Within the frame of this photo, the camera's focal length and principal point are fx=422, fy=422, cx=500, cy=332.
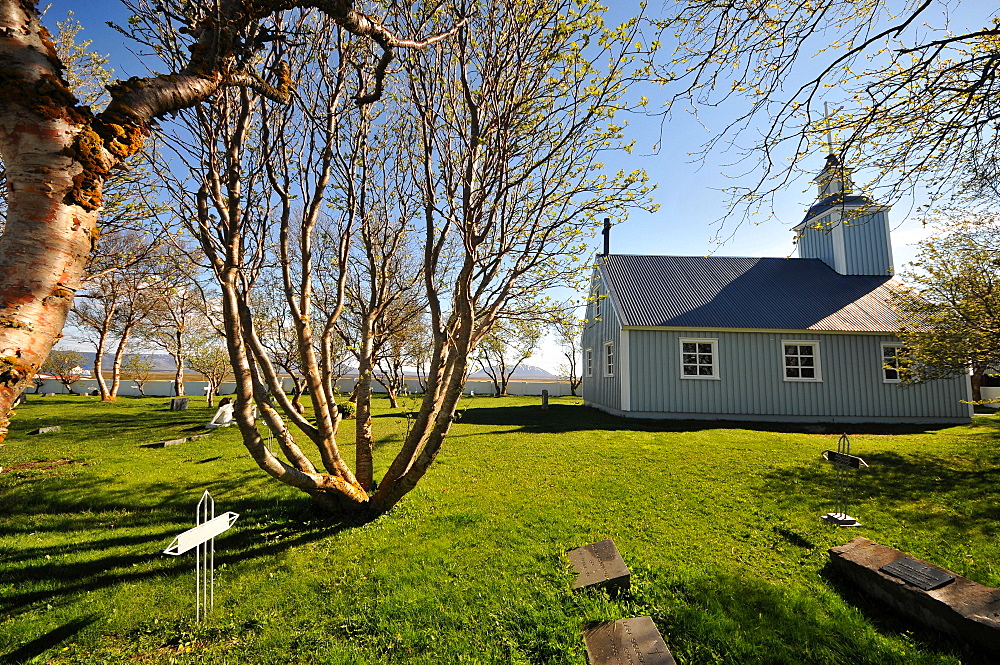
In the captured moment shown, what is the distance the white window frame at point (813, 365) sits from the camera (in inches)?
582

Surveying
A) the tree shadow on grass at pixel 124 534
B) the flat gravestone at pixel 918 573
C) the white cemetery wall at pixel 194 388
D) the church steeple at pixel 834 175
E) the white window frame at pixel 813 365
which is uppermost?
the church steeple at pixel 834 175

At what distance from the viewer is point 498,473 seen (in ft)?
27.0

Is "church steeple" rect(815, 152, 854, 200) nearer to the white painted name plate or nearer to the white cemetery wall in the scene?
the white painted name plate

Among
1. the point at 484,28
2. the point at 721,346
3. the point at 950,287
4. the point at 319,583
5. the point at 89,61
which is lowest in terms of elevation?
the point at 319,583

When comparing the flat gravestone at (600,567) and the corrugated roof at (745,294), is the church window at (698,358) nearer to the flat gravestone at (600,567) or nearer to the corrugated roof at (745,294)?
the corrugated roof at (745,294)

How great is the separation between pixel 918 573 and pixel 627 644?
→ 2781 mm

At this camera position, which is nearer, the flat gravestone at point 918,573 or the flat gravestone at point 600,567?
the flat gravestone at point 918,573

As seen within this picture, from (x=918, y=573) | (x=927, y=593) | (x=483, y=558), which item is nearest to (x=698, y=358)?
(x=918, y=573)

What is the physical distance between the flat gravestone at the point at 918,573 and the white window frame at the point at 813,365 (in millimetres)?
12597

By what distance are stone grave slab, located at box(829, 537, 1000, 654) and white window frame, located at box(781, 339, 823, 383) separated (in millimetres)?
12295

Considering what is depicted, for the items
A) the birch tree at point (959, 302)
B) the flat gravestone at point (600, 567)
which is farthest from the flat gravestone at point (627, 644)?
the birch tree at point (959, 302)

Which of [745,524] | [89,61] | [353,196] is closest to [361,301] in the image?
[353,196]

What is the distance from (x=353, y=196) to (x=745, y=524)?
6948mm

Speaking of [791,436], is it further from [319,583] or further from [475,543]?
[319,583]
